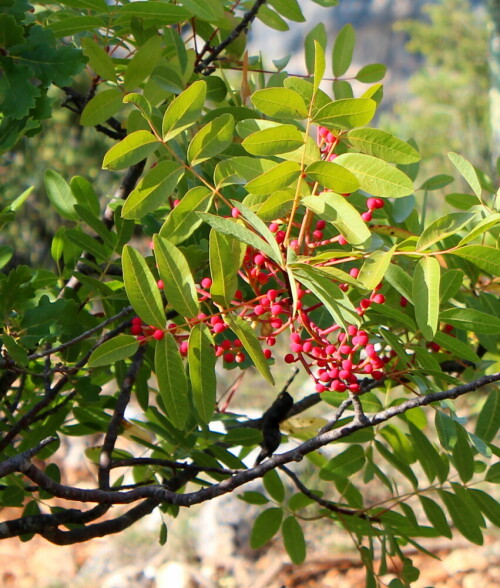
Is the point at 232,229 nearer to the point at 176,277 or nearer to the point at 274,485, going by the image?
the point at 176,277

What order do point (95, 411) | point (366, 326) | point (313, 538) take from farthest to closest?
point (313, 538)
point (95, 411)
point (366, 326)

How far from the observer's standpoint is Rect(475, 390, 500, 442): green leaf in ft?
3.32

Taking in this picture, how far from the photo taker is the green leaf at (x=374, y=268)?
26.7 inches

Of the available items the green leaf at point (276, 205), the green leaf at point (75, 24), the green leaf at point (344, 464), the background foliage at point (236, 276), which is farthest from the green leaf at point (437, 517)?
the green leaf at point (75, 24)

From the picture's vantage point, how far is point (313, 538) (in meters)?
3.89

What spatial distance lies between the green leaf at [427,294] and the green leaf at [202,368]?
0.74 feet

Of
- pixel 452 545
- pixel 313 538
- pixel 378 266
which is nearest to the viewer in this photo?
pixel 378 266

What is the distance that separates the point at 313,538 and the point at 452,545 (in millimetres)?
987

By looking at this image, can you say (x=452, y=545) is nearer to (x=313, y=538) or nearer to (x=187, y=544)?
(x=313, y=538)

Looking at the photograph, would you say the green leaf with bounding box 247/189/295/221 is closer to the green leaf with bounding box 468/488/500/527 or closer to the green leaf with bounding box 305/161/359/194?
the green leaf with bounding box 305/161/359/194

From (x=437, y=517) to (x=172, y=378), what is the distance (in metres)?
0.49

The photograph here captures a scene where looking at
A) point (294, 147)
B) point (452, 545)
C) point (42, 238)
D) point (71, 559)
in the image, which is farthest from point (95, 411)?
point (42, 238)

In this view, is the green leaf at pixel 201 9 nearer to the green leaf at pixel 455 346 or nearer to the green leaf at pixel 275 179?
the green leaf at pixel 275 179

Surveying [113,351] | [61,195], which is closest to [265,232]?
[113,351]
